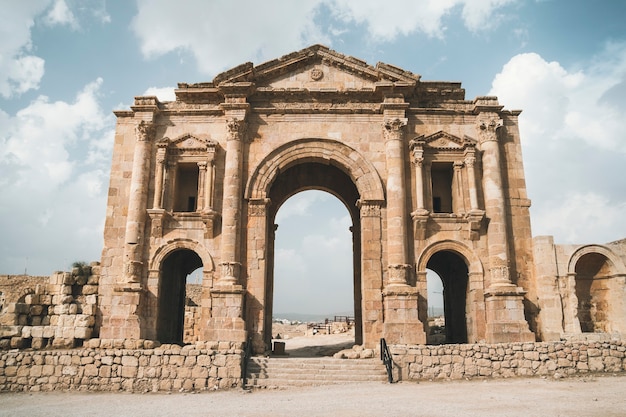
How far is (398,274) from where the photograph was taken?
51.0ft

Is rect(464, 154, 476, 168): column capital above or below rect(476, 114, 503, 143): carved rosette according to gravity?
below

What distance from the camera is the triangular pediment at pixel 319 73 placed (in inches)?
682

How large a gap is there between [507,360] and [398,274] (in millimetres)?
3884

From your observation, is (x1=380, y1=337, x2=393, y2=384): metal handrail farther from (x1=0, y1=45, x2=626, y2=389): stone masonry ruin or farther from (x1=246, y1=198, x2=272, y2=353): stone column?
(x1=246, y1=198, x2=272, y2=353): stone column

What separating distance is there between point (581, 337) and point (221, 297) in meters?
10.8

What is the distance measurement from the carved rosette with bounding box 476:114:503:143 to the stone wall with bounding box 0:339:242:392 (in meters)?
10.8

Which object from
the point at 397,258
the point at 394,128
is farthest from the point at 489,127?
the point at 397,258

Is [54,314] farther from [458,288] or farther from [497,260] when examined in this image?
[497,260]

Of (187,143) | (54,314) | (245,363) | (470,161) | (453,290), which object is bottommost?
(245,363)

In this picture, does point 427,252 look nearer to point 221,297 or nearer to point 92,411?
point 221,297

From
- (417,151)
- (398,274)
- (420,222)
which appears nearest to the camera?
(398,274)

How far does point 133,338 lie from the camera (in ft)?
49.3

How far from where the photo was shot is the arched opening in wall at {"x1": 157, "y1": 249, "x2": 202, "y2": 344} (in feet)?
56.2

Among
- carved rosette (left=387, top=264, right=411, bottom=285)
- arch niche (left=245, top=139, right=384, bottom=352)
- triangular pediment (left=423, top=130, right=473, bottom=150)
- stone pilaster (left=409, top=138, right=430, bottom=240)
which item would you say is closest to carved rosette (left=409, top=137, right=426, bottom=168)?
stone pilaster (left=409, top=138, right=430, bottom=240)
